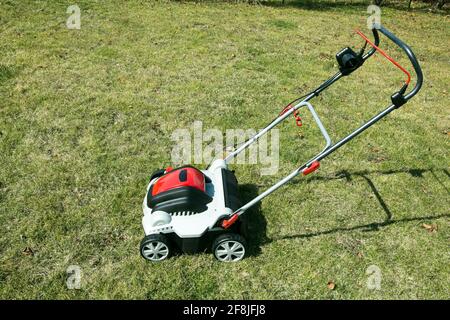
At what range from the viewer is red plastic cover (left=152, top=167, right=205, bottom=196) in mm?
3486

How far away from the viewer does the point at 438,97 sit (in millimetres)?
6969

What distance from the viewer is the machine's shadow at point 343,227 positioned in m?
3.94

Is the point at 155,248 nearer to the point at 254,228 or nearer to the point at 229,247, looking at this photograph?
the point at 229,247

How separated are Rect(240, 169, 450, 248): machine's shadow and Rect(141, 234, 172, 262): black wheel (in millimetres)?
816

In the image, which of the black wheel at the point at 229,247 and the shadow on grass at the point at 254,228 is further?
the shadow on grass at the point at 254,228

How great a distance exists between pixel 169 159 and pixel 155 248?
1.62 meters

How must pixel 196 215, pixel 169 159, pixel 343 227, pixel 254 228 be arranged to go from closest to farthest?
1. pixel 196 215
2. pixel 254 228
3. pixel 343 227
4. pixel 169 159

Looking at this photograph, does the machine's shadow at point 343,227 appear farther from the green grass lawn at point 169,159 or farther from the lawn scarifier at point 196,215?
the lawn scarifier at point 196,215

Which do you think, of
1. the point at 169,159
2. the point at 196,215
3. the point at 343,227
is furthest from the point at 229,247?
the point at 169,159

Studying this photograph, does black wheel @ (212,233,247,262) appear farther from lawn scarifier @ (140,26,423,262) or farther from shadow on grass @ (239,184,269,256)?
shadow on grass @ (239,184,269,256)

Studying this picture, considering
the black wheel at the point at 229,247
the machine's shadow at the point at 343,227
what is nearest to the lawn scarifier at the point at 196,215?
the black wheel at the point at 229,247

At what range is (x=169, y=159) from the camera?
16.1 feet

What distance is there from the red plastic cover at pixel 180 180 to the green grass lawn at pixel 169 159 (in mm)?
592

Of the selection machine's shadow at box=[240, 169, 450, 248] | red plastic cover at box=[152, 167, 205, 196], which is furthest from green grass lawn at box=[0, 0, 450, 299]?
red plastic cover at box=[152, 167, 205, 196]
